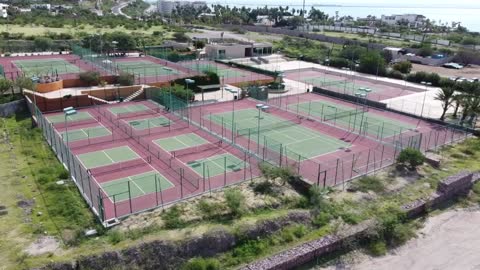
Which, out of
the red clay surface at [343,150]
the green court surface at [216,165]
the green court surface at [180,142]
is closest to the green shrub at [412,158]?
the red clay surface at [343,150]

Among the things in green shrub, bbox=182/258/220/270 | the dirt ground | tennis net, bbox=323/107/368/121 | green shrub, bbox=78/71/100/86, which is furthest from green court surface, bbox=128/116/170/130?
the dirt ground

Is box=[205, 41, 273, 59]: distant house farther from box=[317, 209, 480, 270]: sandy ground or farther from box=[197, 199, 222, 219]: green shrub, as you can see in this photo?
box=[317, 209, 480, 270]: sandy ground

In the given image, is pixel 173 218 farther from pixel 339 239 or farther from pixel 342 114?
pixel 342 114

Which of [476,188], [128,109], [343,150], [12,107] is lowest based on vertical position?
[476,188]

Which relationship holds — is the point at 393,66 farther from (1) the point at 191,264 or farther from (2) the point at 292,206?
(1) the point at 191,264

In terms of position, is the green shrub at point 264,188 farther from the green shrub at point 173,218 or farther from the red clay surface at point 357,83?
the red clay surface at point 357,83

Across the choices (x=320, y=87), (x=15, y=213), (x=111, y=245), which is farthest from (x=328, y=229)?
(x=320, y=87)

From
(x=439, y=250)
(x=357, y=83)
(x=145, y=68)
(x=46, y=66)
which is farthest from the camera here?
(x=145, y=68)

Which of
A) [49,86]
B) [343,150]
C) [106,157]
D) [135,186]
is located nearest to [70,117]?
[49,86]
